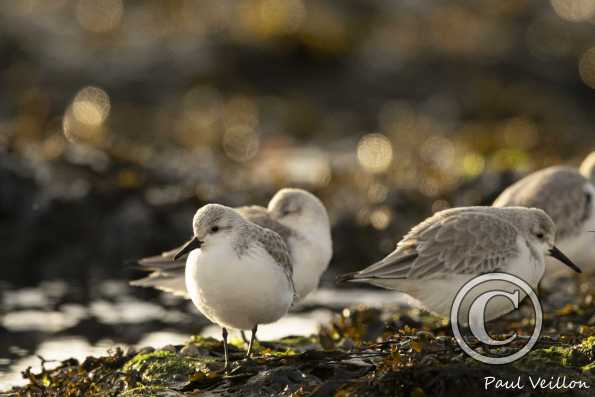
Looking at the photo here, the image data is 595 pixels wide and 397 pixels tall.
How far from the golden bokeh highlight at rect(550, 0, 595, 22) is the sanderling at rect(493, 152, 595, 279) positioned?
13882mm

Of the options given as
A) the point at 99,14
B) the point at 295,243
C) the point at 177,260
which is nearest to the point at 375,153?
the point at 295,243

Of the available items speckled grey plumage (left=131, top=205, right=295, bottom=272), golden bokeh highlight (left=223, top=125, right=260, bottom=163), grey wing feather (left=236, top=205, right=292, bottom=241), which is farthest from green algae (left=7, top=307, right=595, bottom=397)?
golden bokeh highlight (left=223, top=125, right=260, bottom=163)

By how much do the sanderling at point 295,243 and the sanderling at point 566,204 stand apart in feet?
6.54

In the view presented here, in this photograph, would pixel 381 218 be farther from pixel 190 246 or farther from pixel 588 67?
pixel 588 67

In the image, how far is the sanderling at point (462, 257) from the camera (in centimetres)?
768

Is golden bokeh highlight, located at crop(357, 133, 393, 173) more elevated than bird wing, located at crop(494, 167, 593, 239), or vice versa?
golden bokeh highlight, located at crop(357, 133, 393, 173)

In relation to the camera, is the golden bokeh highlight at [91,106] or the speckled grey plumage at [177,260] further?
the golden bokeh highlight at [91,106]

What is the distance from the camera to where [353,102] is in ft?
66.7

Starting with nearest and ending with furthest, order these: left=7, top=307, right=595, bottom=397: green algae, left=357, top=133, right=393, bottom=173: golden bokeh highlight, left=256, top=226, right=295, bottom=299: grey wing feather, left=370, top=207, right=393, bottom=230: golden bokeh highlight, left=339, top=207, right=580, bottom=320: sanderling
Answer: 1. left=7, top=307, right=595, bottom=397: green algae
2. left=256, top=226, right=295, bottom=299: grey wing feather
3. left=339, top=207, right=580, bottom=320: sanderling
4. left=370, top=207, right=393, bottom=230: golden bokeh highlight
5. left=357, top=133, right=393, bottom=173: golden bokeh highlight

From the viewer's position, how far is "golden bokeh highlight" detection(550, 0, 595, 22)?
2311 cm

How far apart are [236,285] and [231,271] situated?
0.11 metres

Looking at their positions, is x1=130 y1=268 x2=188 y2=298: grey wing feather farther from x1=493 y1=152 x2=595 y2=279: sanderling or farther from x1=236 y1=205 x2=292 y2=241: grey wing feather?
x1=493 y1=152 x2=595 y2=279: sanderling

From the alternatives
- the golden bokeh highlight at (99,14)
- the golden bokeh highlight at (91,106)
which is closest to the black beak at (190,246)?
the golden bokeh highlight at (91,106)

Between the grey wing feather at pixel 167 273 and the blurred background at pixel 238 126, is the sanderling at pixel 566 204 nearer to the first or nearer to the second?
the blurred background at pixel 238 126
